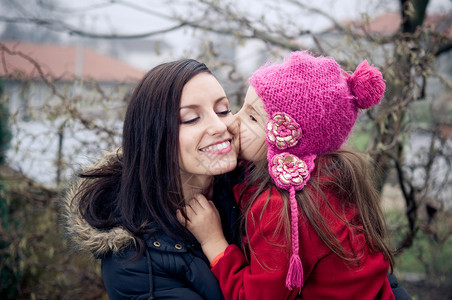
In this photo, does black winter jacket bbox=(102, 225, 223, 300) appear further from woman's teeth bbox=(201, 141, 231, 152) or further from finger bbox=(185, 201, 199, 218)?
woman's teeth bbox=(201, 141, 231, 152)

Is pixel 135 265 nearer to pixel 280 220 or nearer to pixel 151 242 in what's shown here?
pixel 151 242

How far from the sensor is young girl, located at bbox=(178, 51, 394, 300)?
1642 mm

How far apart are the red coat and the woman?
0.15 metres

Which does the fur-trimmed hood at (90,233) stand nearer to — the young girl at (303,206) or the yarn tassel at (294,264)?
the young girl at (303,206)

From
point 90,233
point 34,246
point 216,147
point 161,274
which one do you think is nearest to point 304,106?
point 216,147

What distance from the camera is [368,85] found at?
1.75 metres

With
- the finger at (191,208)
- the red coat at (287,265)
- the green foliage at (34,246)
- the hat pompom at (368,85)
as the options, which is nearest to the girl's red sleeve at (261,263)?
the red coat at (287,265)

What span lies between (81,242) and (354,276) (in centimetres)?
139

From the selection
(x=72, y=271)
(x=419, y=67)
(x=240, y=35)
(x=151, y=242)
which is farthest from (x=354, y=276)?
(x=72, y=271)

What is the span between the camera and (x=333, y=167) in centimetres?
186

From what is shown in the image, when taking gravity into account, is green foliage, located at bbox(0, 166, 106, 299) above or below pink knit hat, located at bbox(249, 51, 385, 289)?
below

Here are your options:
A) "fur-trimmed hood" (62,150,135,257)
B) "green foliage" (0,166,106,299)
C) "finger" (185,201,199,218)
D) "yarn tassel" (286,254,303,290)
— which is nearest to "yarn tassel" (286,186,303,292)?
"yarn tassel" (286,254,303,290)

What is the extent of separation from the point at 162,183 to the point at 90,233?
1.46ft

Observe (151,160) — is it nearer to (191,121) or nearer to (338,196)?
(191,121)
